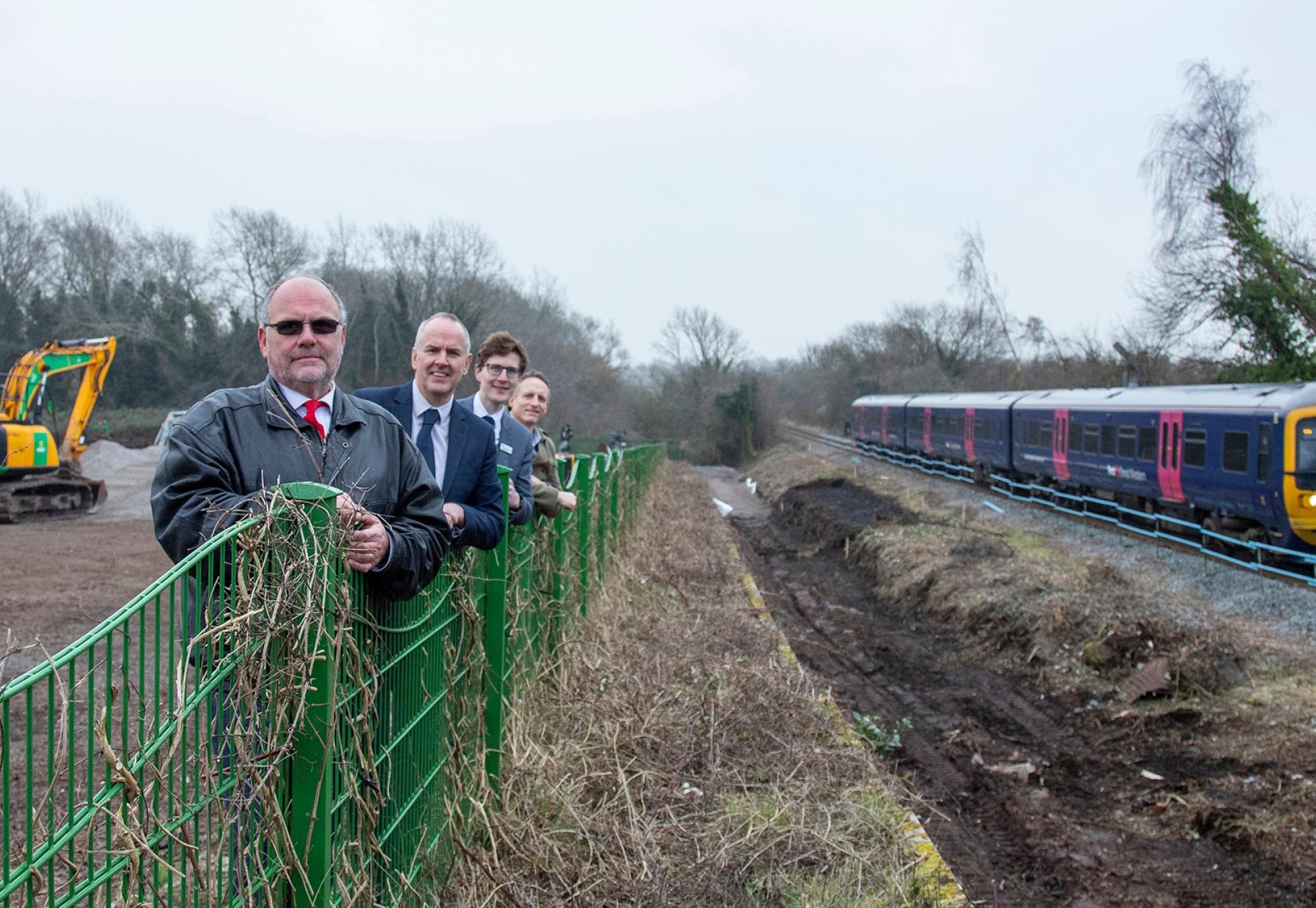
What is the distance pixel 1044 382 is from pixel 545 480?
42.3 meters

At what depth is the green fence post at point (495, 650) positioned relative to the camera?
4.58 meters

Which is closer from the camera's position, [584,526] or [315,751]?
[315,751]

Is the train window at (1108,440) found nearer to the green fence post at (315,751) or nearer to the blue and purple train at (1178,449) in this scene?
the blue and purple train at (1178,449)

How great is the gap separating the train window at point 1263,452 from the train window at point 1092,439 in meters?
5.75

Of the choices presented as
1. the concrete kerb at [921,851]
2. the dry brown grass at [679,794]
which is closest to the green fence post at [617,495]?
the dry brown grass at [679,794]

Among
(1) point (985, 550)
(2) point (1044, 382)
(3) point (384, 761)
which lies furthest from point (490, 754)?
(2) point (1044, 382)

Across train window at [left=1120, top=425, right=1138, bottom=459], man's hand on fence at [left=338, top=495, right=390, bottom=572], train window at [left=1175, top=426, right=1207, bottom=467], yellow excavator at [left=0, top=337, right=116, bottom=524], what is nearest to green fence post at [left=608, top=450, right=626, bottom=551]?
man's hand on fence at [left=338, top=495, right=390, bottom=572]

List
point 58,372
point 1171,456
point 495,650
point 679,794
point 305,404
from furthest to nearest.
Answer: point 58,372
point 1171,456
point 679,794
point 495,650
point 305,404

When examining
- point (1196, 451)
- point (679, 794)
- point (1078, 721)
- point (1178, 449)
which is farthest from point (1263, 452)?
point (679, 794)

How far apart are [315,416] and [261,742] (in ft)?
3.37

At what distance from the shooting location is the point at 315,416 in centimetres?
296

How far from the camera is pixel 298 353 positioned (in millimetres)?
2961

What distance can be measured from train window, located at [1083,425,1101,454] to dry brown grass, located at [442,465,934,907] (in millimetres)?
13673

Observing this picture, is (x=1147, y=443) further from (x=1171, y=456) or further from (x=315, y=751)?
(x=315, y=751)
